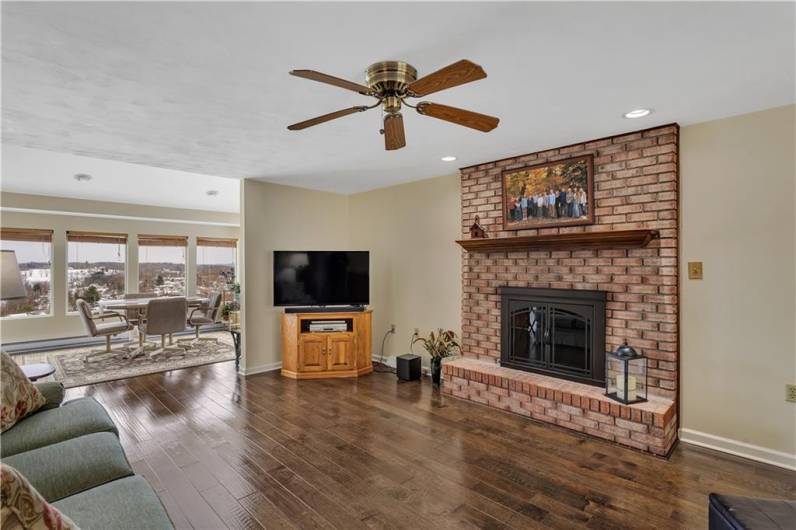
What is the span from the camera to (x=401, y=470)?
2.58 m

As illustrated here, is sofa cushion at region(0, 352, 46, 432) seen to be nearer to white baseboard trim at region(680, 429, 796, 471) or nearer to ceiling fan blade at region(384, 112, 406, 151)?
ceiling fan blade at region(384, 112, 406, 151)

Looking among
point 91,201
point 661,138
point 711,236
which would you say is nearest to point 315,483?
point 711,236

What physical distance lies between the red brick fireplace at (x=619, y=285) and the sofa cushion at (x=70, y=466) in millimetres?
2872

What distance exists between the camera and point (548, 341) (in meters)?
3.68

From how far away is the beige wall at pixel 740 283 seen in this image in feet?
8.76

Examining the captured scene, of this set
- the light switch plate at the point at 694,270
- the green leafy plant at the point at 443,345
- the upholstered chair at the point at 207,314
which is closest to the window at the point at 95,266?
the upholstered chair at the point at 207,314

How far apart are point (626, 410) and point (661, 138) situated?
209 centimetres

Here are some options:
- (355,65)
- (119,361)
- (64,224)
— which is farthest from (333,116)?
(64,224)

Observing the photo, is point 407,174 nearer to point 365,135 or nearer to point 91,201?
point 365,135

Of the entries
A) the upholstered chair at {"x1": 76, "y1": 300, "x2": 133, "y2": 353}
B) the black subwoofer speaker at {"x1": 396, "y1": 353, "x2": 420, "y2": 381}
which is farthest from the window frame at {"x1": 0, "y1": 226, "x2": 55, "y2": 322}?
the black subwoofer speaker at {"x1": 396, "y1": 353, "x2": 420, "y2": 381}

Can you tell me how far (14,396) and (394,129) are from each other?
2518 mm

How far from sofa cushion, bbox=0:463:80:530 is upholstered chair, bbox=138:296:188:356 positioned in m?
5.35

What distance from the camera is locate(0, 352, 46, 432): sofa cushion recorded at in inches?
81.4

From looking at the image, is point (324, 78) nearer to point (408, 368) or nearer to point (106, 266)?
point (408, 368)
